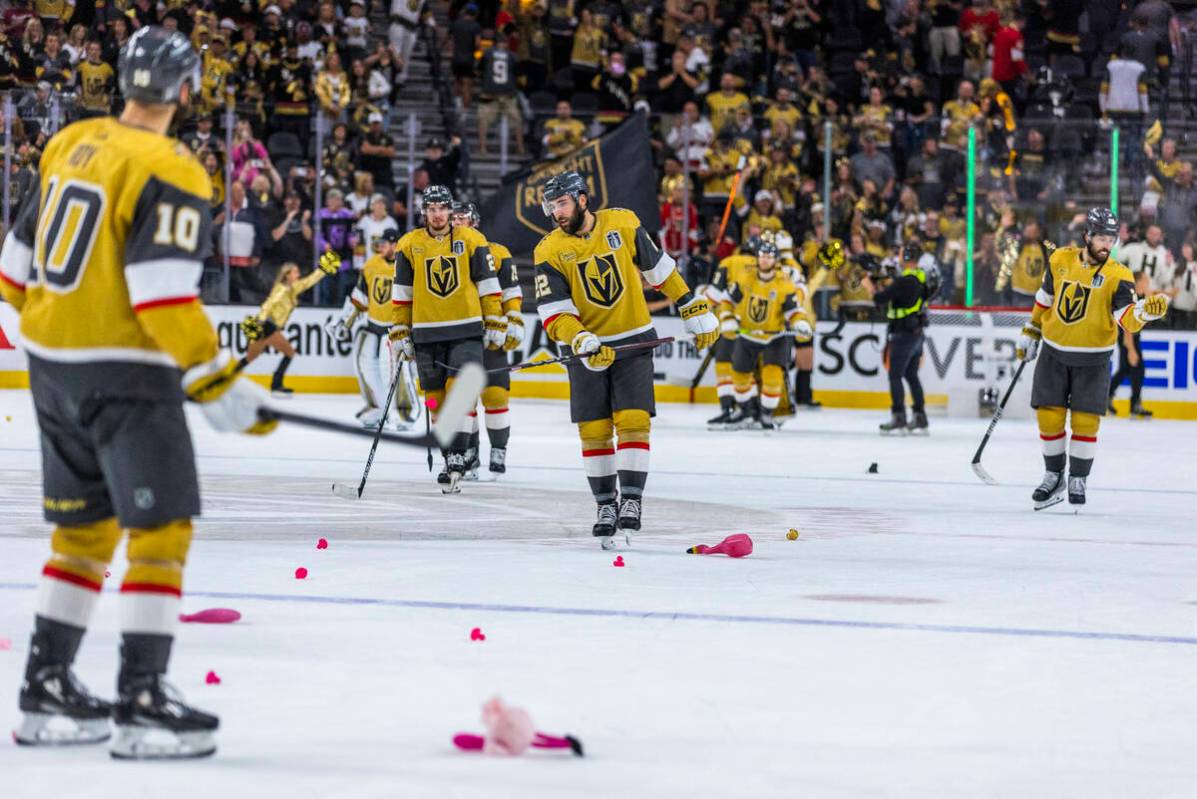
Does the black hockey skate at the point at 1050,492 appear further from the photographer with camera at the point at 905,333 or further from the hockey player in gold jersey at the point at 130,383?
the hockey player in gold jersey at the point at 130,383

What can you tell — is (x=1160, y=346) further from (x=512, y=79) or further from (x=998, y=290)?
(x=512, y=79)

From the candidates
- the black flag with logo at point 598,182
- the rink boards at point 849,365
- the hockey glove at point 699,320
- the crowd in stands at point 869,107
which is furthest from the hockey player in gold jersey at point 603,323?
the crowd in stands at point 869,107

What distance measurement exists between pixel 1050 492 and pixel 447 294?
11.6 feet

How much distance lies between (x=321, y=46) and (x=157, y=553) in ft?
54.5

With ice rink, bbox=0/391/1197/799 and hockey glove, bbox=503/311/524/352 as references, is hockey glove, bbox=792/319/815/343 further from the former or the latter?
hockey glove, bbox=503/311/524/352

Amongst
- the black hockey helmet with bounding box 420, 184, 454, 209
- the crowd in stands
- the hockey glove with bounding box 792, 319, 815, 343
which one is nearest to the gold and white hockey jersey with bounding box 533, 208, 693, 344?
the black hockey helmet with bounding box 420, 184, 454, 209

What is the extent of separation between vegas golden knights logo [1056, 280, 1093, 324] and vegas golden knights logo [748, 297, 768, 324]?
5.66 metres

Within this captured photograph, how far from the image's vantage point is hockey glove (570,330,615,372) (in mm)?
8008

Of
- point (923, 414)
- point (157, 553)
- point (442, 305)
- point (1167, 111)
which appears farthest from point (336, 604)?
point (1167, 111)

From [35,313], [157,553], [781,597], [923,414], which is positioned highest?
[35,313]

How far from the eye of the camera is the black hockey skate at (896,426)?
1560 cm

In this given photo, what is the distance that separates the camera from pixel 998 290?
58.4 feet

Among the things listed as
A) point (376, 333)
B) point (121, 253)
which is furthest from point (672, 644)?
point (376, 333)

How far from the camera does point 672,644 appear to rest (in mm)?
5734
